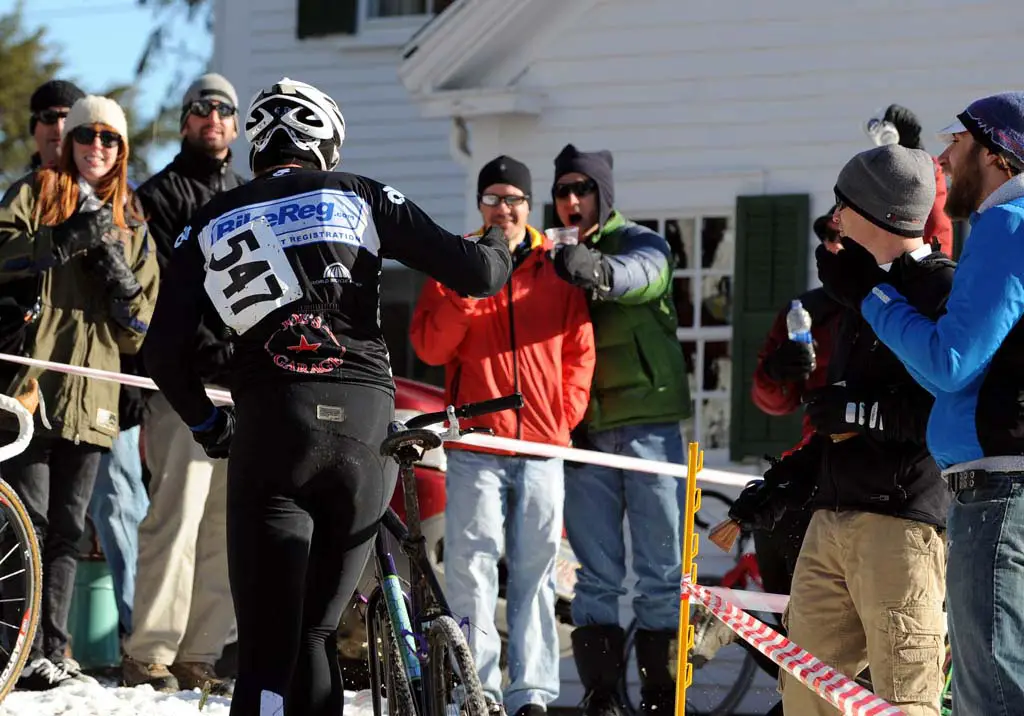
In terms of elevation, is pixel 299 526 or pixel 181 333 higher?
pixel 181 333

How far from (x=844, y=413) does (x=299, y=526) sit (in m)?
1.58

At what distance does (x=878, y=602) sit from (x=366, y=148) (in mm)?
11332

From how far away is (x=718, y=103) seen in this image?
1256cm

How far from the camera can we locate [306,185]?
5.13m

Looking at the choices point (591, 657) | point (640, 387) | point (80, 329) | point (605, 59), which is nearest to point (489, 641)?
point (591, 657)

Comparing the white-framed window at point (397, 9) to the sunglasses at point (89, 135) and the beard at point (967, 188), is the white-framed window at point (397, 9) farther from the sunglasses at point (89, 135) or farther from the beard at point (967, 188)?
the beard at point (967, 188)

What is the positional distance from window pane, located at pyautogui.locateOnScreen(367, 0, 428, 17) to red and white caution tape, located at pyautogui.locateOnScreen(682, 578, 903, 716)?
1133 cm

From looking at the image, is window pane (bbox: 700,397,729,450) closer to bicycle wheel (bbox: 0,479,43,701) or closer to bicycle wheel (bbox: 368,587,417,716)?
bicycle wheel (bbox: 0,479,43,701)

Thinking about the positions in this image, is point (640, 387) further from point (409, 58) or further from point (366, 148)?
point (366, 148)

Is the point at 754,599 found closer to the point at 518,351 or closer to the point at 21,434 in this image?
the point at 518,351

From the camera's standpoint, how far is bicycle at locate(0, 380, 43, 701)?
6.86 meters

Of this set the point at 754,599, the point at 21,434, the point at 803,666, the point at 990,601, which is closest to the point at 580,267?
the point at 754,599

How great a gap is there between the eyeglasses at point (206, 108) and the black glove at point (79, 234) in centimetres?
87

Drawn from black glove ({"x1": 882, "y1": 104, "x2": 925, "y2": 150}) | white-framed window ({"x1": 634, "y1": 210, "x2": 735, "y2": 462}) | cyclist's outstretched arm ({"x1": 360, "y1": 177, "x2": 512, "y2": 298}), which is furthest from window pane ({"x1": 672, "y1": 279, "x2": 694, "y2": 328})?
cyclist's outstretched arm ({"x1": 360, "y1": 177, "x2": 512, "y2": 298})
